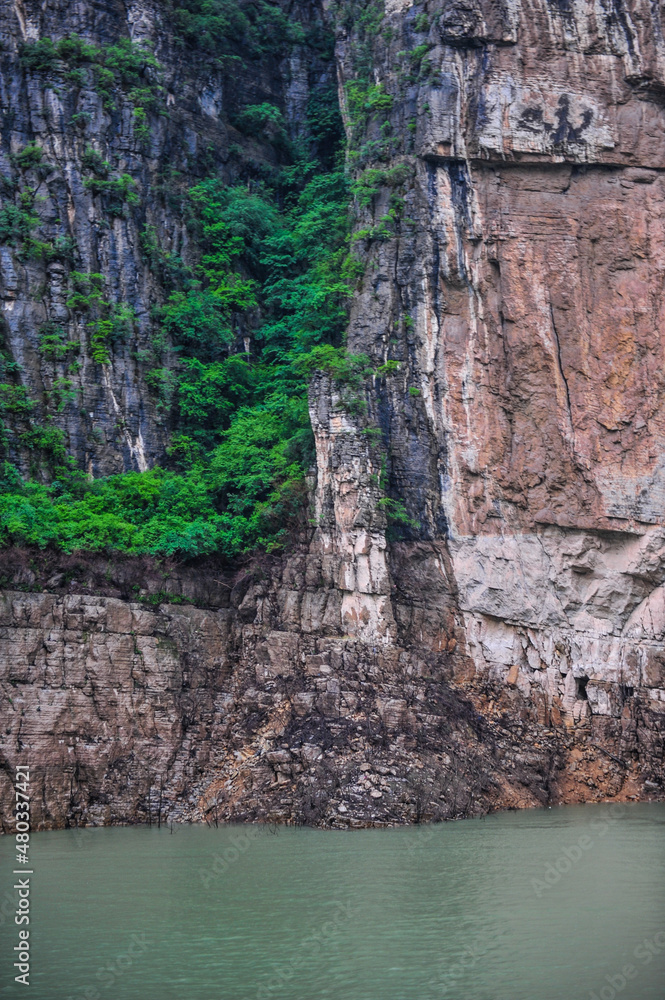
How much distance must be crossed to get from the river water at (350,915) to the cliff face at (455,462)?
12.5ft

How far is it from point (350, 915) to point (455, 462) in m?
14.8

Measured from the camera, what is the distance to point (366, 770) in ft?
70.1

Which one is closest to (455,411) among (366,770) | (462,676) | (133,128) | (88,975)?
(462,676)

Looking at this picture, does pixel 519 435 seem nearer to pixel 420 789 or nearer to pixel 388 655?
pixel 388 655

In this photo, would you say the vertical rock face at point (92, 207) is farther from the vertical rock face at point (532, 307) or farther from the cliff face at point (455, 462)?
the vertical rock face at point (532, 307)

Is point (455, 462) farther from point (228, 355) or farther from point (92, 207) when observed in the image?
point (92, 207)

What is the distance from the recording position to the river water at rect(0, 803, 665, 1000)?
10508mm

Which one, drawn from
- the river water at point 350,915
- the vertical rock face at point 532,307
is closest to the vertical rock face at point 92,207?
the vertical rock face at point 532,307

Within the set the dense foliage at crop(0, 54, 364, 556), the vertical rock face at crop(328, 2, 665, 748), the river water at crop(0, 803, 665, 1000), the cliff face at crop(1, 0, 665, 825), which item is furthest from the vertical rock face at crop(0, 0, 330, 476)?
the river water at crop(0, 803, 665, 1000)

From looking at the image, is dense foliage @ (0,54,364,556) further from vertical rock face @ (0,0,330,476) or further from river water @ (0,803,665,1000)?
river water @ (0,803,665,1000)

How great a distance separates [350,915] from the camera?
1329 centimetres

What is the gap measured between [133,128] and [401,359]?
1018 centimetres

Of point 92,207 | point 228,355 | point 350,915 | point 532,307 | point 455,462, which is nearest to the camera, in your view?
point 350,915

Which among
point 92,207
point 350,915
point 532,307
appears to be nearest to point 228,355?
point 92,207
